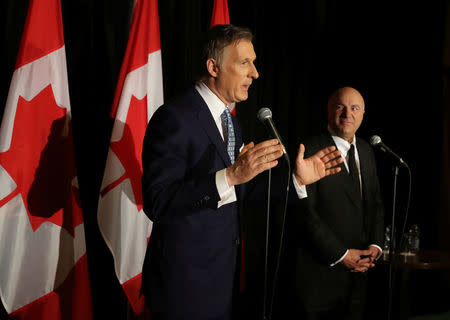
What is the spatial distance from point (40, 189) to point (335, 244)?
1.66 meters

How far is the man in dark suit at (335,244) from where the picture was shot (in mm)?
2488

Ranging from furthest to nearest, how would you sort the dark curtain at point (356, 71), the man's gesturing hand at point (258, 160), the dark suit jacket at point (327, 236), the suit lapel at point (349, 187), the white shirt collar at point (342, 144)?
the dark curtain at point (356, 71)
the white shirt collar at point (342, 144)
the suit lapel at point (349, 187)
the dark suit jacket at point (327, 236)
the man's gesturing hand at point (258, 160)

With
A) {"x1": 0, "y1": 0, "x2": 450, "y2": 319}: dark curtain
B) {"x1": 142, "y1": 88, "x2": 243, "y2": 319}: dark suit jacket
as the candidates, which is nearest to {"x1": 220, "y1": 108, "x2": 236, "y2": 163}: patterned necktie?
{"x1": 142, "y1": 88, "x2": 243, "y2": 319}: dark suit jacket

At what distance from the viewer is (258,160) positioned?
1.51 metres

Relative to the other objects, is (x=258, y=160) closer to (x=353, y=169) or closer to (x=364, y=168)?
(x=353, y=169)

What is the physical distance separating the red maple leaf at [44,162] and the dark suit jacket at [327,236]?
4.37 ft

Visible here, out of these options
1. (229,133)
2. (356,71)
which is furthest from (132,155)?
(356,71)

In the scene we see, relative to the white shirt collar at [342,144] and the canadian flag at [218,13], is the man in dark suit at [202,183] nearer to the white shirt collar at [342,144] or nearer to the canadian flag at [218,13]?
the white shirt collar at [342,144]

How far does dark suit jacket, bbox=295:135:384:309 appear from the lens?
248 cm

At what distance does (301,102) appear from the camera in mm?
4176

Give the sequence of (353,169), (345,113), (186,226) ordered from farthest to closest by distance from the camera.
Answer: (345,113), (353,169), (186,226)

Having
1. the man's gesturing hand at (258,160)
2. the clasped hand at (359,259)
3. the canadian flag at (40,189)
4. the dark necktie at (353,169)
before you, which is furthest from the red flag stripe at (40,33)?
the clasped hand at (359,259)

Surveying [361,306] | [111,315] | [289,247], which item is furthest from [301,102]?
[111,315]

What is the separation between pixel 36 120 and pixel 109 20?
39.8 inches
